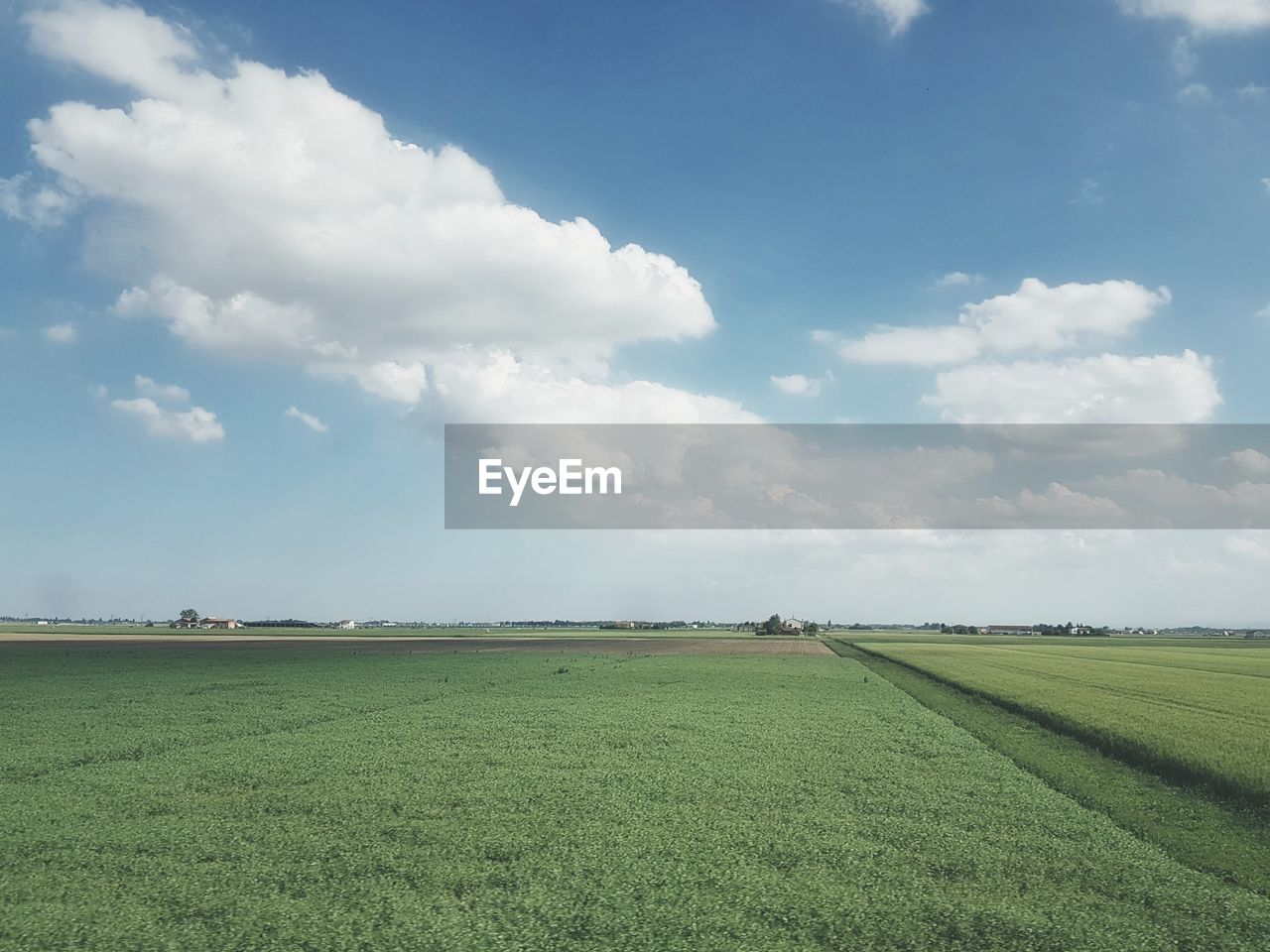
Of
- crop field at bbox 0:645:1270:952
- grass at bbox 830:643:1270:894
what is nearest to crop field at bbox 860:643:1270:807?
grass at bbox 830:643:1270:894

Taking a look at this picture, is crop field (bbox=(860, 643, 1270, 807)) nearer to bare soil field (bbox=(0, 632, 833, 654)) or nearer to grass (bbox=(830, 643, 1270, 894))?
grass (bbox=(830, 643, 1270, 894))

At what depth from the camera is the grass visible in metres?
12.0

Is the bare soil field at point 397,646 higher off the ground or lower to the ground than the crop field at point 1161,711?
lower

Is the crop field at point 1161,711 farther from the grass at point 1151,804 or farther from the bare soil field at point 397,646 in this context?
the bare soil field at point 397,646

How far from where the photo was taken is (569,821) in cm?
1270

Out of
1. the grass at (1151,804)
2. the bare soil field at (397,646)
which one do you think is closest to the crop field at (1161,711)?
the grass at (1151,804)

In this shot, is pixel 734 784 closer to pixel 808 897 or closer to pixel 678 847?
pixel 678 847

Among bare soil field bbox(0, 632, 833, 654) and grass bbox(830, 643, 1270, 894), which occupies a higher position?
grass bbox(830, 643, 1270, 894)

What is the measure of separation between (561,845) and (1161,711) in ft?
91.5

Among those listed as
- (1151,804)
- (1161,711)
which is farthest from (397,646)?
(1151,804)

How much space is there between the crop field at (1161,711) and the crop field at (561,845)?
4.20m

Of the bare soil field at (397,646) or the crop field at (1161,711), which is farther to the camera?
the bare soil field at (397,646)

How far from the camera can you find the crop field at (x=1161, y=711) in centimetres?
1859

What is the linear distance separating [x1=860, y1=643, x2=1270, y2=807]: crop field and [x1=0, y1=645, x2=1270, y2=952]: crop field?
420 centimetres
